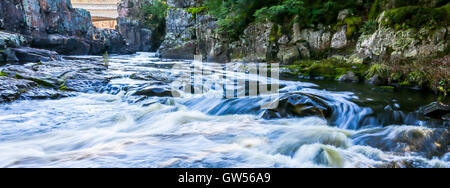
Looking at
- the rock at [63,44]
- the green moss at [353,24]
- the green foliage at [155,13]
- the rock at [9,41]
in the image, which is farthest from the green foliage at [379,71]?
the green foliage at [155,13]

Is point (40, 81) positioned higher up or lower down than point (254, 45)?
lower down

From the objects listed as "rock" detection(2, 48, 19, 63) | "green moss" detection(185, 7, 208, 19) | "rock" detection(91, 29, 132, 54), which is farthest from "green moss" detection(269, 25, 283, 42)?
"rock" detection(91, 29, 132, 54)

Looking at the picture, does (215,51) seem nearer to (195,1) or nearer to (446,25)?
(195,1)

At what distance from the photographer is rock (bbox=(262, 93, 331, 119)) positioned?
4617 millimetres

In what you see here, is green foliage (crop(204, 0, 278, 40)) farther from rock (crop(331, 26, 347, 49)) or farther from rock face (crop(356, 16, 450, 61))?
rock face (crop(356, 16, 450, 61))

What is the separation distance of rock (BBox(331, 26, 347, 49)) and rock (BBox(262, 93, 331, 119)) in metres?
8.10

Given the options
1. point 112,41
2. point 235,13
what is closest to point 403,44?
point 235,13

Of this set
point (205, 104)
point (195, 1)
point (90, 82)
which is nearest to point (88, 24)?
point (195, 1)

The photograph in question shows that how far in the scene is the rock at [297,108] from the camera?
4617 mm

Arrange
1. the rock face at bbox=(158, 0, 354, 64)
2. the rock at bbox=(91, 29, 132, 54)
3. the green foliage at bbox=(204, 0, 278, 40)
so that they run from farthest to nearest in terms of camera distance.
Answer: the rock at bbox=(91, 29, 132, 54) < the green foliage at bbox=(204, 0, 278, 40) < the rock face at bbox=(158, 0, 354, 64)

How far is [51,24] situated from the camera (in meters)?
31.4

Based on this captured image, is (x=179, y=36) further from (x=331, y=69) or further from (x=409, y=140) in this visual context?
(x=409, y=140)

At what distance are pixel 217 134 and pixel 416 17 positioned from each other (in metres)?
9.09

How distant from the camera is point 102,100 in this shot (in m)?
6.71
